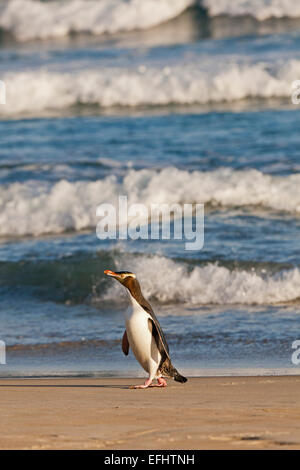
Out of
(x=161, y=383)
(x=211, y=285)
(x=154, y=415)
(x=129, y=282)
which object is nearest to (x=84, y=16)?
(x=211, y=285)

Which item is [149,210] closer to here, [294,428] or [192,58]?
[294,428]

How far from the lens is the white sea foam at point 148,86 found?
1792 centimetres

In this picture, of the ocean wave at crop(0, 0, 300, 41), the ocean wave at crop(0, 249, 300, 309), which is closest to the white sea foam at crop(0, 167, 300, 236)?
the ocean wave at crop(0, 249, 300, 309)

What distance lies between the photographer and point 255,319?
7.36 meters

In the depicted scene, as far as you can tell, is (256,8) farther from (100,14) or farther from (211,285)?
(211,285)

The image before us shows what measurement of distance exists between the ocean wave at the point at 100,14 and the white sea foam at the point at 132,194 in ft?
40.1

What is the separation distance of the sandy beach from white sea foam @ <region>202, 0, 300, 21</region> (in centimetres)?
1847

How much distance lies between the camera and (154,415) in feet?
13.8

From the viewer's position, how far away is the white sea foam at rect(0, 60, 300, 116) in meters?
17.9

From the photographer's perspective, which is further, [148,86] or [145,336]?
[148,86]

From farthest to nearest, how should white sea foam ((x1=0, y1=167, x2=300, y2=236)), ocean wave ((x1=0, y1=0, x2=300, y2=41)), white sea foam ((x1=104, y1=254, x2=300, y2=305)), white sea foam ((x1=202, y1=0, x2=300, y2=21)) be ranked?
ocean wave ((x1=0, y1=0, x2=300, y2=41)), white sea foam ((x1=202, y1=0, x2=300, y2=21)), white sea foam ((x1=0, y1=167, x2=300, y2=236)), white sea foam ((x1=104, y1=254, x2=300, y2=305))

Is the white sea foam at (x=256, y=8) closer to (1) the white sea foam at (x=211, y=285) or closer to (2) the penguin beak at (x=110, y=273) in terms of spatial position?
(1) the white sea foam at (x=211, y=285)

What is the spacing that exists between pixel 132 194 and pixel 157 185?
37 cm

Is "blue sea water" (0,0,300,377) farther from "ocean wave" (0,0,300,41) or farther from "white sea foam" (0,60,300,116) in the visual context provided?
"ocean wave" (0,0,300,41)
